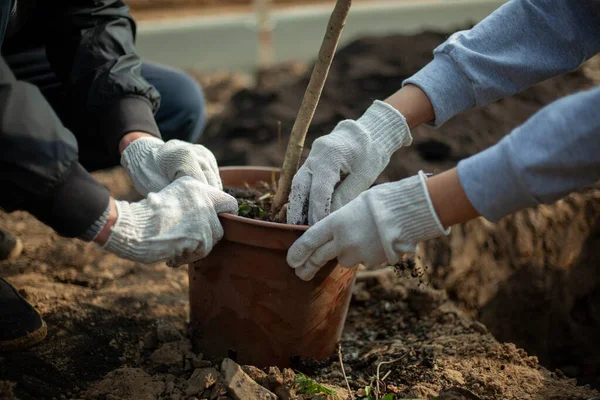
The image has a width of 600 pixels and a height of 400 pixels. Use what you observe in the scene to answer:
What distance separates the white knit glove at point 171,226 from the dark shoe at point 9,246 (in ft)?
3.10

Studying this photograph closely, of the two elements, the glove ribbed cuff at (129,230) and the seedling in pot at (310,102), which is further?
the seedling in pot at (310,102)

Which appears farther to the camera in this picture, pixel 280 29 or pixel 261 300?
pixel 280 29

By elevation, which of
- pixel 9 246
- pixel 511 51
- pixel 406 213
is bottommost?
pixel 9 246

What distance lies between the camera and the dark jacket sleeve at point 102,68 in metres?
1.85

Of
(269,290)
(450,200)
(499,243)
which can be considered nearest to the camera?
(450,200)

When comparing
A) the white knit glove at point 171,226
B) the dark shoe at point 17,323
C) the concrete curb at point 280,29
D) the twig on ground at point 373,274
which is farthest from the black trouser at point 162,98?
the concrete curb at point 280,29

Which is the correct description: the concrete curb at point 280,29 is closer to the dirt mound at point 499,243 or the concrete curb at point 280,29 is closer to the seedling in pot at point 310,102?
the dirt mound at point 499,243

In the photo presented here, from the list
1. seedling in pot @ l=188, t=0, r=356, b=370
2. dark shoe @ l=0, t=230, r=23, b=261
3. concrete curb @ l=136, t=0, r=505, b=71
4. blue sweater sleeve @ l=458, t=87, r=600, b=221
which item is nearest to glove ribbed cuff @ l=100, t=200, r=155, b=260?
seedling in pot @ l=188, t=0, r=356, b=370

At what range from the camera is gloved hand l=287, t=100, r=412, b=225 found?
159 cm

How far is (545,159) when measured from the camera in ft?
4.04

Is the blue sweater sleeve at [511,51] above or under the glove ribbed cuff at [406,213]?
above

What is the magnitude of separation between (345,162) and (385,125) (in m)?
0.17

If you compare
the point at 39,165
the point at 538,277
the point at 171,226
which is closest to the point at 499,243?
the point at 538,277

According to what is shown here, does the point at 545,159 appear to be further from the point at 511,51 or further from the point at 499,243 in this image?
the point at 499,243
